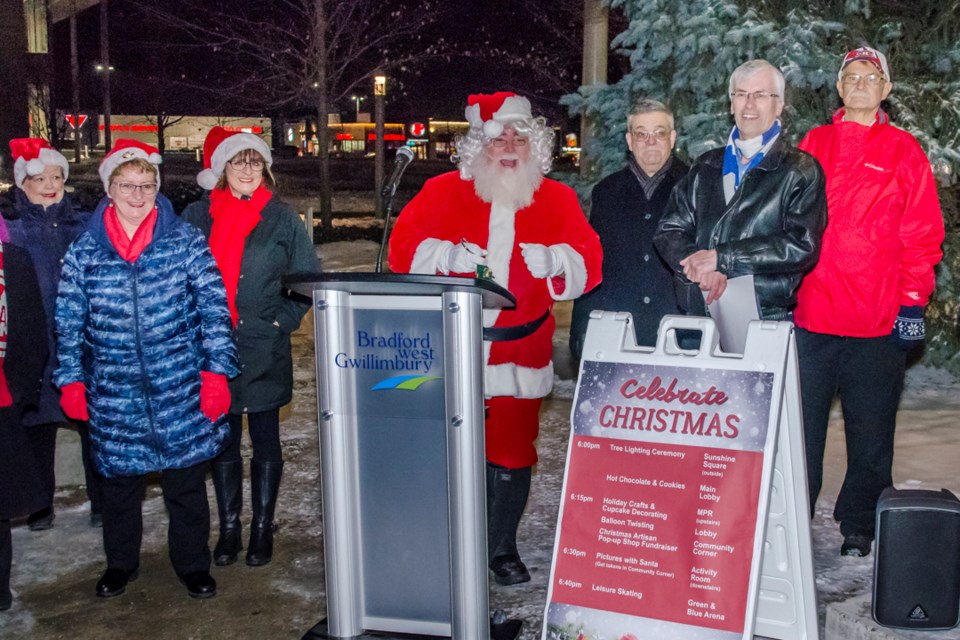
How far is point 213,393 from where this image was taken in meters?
3.95

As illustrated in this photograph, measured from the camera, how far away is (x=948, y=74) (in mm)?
7285

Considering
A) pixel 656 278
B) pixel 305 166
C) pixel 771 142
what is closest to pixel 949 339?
pixel 656 278

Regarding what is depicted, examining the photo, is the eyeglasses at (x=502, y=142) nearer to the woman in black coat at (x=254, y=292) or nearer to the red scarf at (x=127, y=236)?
the woman in black coat at (x=254, y=292)

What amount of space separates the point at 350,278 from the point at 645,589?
128 centimetres

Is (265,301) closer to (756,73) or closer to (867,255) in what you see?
(756,73)

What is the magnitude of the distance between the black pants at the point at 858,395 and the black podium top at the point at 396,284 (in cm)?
158

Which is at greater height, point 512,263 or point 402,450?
point 512,263

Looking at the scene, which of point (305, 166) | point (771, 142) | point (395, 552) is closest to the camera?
point (395, 552)

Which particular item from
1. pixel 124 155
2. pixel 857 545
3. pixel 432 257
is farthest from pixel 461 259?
pixel 857 545

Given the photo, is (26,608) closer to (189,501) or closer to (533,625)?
(189,501)

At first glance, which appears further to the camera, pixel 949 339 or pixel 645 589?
pixel 949 339

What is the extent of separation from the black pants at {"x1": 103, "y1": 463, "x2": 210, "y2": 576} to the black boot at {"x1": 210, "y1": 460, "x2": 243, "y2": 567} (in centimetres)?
28

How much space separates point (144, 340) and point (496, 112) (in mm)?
1576

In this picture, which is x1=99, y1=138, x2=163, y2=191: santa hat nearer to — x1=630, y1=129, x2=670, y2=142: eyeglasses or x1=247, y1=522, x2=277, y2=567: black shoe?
x1=247, y1=522, x2=277, y2=567: black shoe
